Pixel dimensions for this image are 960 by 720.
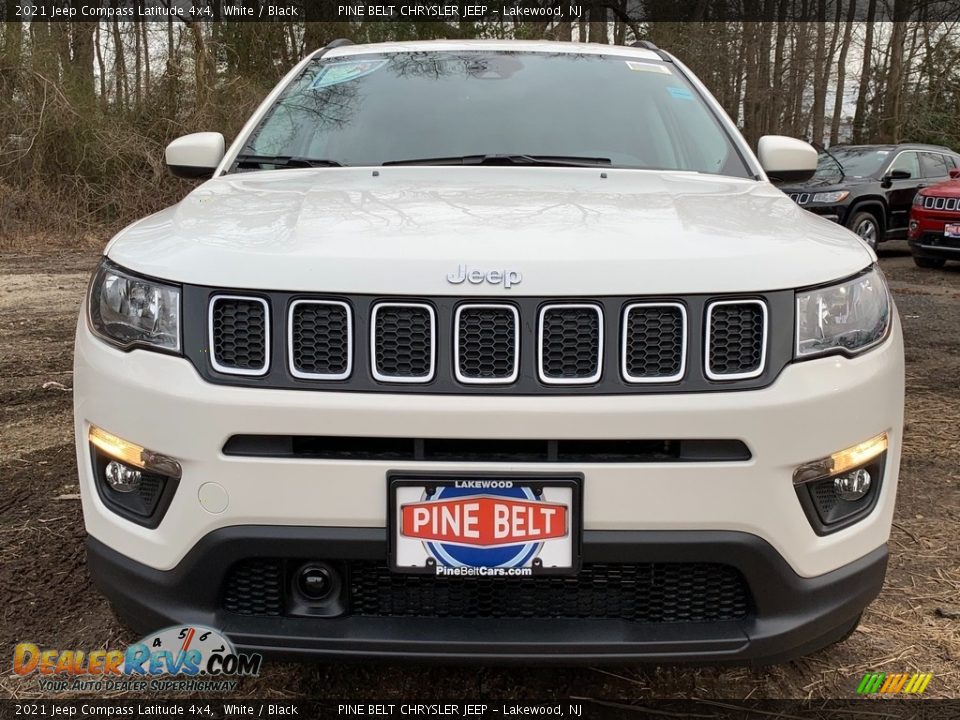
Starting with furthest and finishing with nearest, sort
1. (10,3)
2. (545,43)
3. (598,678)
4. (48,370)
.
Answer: (10,3), (48,370), (545,43), (598,678)

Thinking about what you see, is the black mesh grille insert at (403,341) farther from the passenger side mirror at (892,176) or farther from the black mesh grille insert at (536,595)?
the passenger side mirror at (892,176)

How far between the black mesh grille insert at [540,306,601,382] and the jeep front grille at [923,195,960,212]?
32.4 feet

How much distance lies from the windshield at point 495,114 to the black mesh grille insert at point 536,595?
1.49m

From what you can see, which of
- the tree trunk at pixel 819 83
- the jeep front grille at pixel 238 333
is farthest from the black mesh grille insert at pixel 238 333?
the tree trunk at pixel 819 83

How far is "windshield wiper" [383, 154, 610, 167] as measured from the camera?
2811 mm

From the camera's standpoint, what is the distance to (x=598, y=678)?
2258 millimetres

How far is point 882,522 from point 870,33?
26.5 meters

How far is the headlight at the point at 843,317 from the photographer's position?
70.7 inches

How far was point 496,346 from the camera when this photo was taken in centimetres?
173

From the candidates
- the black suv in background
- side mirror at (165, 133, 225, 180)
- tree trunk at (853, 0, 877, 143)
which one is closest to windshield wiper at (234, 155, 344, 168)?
side mirror at (165, 133, 225, 180)

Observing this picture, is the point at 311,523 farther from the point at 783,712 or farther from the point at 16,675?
the point at 783,712

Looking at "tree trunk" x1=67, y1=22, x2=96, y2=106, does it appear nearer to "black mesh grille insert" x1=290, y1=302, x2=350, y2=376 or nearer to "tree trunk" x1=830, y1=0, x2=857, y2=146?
"black mesh grille insert" x1=290, y1=302, x2=350, y2=376

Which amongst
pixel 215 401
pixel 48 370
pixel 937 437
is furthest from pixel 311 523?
pixel 48 370

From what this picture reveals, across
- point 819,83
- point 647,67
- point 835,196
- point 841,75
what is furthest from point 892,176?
point 841,75
